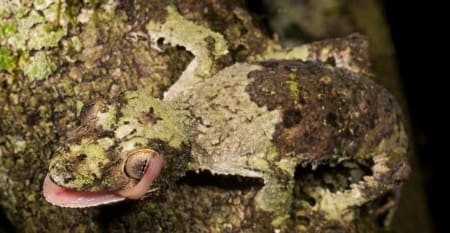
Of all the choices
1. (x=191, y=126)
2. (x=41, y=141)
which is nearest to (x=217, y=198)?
(x=191, y=126)

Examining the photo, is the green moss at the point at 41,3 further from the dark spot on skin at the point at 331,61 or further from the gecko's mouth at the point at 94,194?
the dark spot on skin at the point at 331,61

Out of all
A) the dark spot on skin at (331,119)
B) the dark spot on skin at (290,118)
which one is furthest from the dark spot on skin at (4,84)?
the dark spot on skin at (331,119)

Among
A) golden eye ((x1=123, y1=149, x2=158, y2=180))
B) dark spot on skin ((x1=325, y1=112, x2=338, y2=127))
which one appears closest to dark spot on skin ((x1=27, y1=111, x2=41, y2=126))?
golden eye ((x1=123, y1=149, x2=158, y2=180))

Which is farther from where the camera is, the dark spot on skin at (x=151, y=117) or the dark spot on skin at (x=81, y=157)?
the dark spot on skin at (x=151, y=117)

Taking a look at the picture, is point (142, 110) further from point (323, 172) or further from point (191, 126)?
point (323, 172)

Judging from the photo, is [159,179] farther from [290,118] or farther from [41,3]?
[41,3]

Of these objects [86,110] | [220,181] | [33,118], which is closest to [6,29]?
[33,118]
